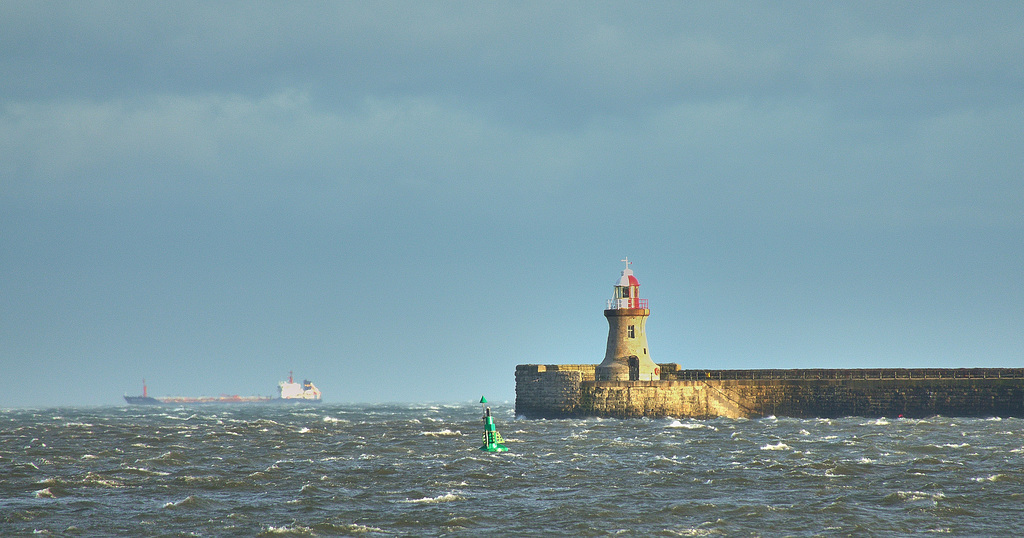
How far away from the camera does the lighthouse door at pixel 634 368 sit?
60.9 m

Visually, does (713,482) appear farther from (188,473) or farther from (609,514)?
(188,473)

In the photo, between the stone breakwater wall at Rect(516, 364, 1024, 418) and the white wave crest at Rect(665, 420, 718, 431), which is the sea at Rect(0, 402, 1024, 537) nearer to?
the white wave crest at Rect(665, 420, 718, 431)

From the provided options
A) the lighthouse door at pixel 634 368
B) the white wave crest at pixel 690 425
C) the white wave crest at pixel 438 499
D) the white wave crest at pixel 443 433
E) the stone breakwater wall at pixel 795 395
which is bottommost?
the white wave crest at pixel 438 499

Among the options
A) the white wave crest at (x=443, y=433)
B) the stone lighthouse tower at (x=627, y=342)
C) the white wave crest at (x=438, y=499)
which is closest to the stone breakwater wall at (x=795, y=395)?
the stone lighthouse tower at (x=627, y=342)

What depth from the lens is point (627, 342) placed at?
6138cm

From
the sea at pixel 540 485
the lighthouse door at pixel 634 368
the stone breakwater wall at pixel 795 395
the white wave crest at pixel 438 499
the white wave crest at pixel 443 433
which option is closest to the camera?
the sea at pixel 540 485

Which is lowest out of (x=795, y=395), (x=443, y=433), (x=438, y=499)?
(x=438, y=499)

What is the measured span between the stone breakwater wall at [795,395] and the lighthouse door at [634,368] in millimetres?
2165

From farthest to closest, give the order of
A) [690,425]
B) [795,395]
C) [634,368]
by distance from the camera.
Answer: [634,368] < [795,395] < [690,425]

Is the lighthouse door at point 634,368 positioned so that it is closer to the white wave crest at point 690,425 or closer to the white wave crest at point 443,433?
the white wave crest at point 690,425

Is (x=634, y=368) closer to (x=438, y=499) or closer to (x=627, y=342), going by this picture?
(x=627, y=342)

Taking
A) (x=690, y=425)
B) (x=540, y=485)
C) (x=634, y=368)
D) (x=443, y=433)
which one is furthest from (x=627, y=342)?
(x=540, y=485)

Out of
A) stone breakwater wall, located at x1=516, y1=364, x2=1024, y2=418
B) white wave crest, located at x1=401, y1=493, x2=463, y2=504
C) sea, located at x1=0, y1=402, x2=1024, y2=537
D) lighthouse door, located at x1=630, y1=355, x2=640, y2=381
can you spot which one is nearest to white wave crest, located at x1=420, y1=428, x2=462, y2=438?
sea, located at x1=0, y1=402, x2=1024, y2=537

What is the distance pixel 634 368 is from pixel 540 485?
30.7 meters
